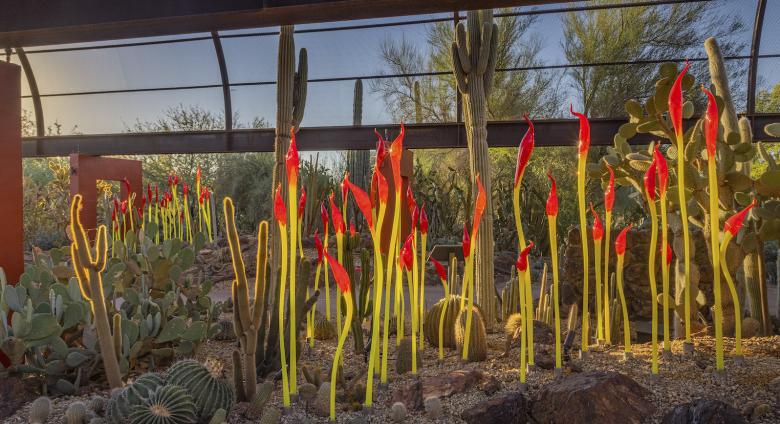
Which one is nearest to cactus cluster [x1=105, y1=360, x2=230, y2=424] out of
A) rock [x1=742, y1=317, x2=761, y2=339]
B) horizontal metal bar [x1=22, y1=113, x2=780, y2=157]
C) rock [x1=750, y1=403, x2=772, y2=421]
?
rock [x1=750, y1=403, x2=772, y2=421]

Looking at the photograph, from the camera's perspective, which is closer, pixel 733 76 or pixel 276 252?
pixel 276 252

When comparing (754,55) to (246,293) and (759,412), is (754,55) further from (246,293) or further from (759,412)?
(246,293)

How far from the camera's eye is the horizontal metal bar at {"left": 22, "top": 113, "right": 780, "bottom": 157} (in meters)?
6.68

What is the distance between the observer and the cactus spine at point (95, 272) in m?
1.70

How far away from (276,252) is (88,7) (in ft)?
5.33

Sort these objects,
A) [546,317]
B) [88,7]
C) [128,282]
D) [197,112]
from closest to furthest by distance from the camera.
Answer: [88,7] < [128,282] < [546,317] < [197,112]

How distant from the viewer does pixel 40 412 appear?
175 cm

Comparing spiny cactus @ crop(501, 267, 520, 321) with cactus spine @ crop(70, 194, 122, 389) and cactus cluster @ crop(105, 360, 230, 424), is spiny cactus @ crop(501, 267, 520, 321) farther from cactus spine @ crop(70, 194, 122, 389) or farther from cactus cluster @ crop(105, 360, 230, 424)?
cactus spine @ crop(70, 194, 122, 389)

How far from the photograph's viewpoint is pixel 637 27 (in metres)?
12.4

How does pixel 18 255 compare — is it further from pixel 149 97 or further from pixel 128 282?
pixel 149 97

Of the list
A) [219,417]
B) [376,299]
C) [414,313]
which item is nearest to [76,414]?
[219,417]

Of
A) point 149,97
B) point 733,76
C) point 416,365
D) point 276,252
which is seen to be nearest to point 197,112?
point 149,97

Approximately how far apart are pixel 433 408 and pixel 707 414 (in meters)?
0.69

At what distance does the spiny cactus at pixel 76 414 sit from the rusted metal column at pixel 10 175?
1.11 meters
